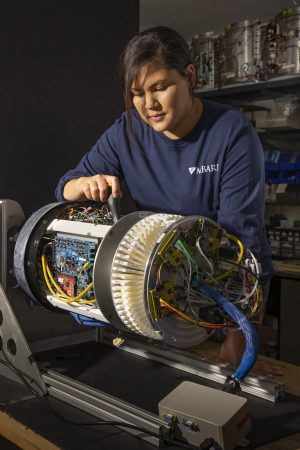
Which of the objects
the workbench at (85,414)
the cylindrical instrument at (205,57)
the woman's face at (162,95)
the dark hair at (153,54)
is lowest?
the workbench at (85,414)

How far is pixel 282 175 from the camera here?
331cm

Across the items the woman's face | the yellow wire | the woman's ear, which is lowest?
the yellow wire

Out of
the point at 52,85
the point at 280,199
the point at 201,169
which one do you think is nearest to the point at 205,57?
the point at 280,199

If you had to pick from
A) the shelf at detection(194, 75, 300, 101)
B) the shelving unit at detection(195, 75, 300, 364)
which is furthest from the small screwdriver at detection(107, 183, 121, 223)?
the shelf at detection(194, 75, 300, 101)

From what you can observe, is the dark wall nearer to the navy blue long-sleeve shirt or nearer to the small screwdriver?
the navy blue long-sleeve shirt

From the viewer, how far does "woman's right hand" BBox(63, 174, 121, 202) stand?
1.20m

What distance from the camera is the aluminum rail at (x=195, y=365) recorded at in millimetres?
1152

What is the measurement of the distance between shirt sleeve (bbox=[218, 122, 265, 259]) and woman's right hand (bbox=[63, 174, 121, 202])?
266mm

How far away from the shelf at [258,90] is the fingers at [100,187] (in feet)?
6.90

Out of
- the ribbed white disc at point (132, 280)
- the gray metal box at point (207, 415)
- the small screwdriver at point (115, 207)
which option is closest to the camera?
the gray metal box at point (207, 415)

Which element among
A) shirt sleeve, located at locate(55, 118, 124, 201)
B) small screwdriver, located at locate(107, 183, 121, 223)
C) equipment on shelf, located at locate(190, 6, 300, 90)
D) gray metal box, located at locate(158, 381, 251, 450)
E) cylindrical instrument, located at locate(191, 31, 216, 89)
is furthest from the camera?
cylindrical instrument, located at locate(191, 31, 216, 89)

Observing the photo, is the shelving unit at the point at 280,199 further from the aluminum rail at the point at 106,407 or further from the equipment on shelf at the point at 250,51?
the aluminum rail at the point at 106,407

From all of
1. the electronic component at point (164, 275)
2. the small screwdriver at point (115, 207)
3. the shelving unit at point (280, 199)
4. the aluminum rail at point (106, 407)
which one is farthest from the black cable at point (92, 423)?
the shelving unit at point (280, 199)

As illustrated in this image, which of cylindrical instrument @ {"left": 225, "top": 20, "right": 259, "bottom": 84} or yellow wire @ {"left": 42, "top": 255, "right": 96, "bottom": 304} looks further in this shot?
cylindrical instrument @ {"left": 225, "top": 20, "right": 259, "bottom": 84}
